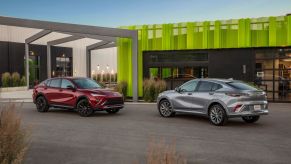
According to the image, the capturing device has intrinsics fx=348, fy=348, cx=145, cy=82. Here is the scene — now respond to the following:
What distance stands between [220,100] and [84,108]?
5610 mm

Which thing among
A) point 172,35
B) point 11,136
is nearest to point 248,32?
point 172,35

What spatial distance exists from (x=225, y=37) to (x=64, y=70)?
3197 centimetres

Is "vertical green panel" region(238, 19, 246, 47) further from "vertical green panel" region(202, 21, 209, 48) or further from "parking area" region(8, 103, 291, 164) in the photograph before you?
"parking area" region(8, 103, 291, 164)

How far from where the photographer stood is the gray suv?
1114 centimetres

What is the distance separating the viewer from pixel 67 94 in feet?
48.3

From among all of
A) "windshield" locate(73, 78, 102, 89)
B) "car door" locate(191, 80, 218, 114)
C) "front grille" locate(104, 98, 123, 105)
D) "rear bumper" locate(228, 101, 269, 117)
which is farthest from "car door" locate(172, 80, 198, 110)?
"windshield" locate(73, 78, 102, 89)

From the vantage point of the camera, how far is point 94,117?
1399 centimetres

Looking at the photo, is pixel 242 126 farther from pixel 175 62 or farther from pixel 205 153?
pixel 175 62

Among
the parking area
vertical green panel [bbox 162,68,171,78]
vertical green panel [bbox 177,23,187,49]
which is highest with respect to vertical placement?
vertical green panel [bbox 177,23,187,49]

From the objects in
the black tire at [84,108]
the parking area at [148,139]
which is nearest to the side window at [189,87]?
the parking area at [148,139]

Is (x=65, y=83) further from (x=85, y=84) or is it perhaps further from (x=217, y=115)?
(x=217, y=115)

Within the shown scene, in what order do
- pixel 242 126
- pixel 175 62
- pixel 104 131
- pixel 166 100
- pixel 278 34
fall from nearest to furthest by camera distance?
1. pixel 104 131
2. pixel 242 126
3. pixel 166 100
4. pixel 278 34
5. pixel 175 62

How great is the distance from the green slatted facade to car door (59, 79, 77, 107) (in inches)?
328

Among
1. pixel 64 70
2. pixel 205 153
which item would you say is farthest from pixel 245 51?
pixel 64 70
